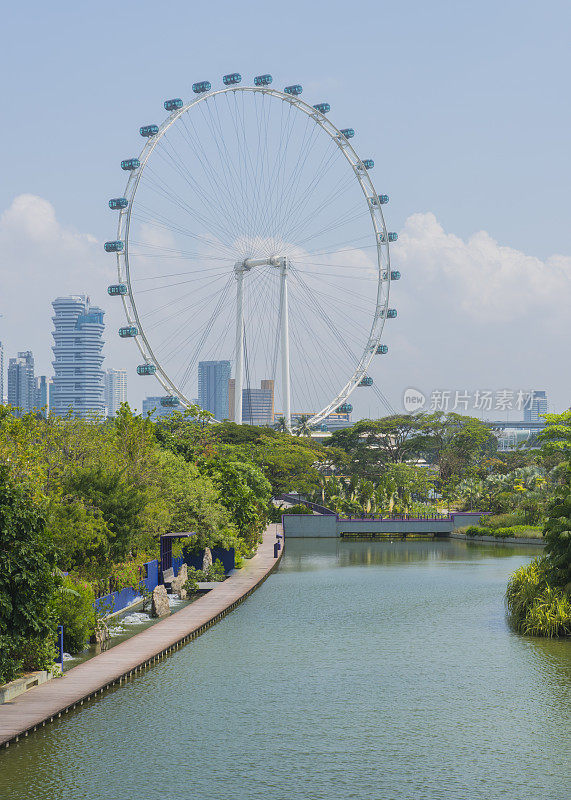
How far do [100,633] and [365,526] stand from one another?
174 ft

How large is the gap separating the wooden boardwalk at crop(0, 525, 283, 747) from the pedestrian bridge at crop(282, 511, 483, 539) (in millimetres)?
38398

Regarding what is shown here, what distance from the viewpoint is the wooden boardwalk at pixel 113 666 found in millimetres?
19250

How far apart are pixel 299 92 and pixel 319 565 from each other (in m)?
42.5

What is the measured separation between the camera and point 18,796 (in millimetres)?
15922

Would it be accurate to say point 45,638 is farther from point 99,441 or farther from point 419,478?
point 419,478

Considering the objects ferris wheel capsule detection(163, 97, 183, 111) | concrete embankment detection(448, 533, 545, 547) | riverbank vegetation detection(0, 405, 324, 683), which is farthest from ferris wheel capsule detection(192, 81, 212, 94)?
concrete embankment detection(448, 533, 545, 547)

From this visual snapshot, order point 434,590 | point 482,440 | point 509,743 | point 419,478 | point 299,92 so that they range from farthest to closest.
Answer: point 482,440
point 419,478
point 299,92
point 434,590
point 509,743

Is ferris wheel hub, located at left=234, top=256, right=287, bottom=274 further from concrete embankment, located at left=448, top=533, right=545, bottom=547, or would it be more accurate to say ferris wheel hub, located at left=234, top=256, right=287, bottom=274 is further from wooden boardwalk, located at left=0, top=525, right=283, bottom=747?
wooden boardwalk, located at left=0, top=525, right=283, bottom=747

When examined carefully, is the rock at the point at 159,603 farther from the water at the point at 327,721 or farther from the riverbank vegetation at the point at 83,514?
the water at the point at 327,721

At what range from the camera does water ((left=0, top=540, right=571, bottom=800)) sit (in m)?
16.5

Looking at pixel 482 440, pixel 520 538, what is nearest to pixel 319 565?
pixel 520 538

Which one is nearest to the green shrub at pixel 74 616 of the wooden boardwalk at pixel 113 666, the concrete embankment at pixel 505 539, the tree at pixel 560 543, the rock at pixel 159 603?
the wooden boardwalk at pixel 113 666

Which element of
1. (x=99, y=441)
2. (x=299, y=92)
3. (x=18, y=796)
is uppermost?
(x=299, y=92)

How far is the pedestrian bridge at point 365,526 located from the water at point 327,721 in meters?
44.3
